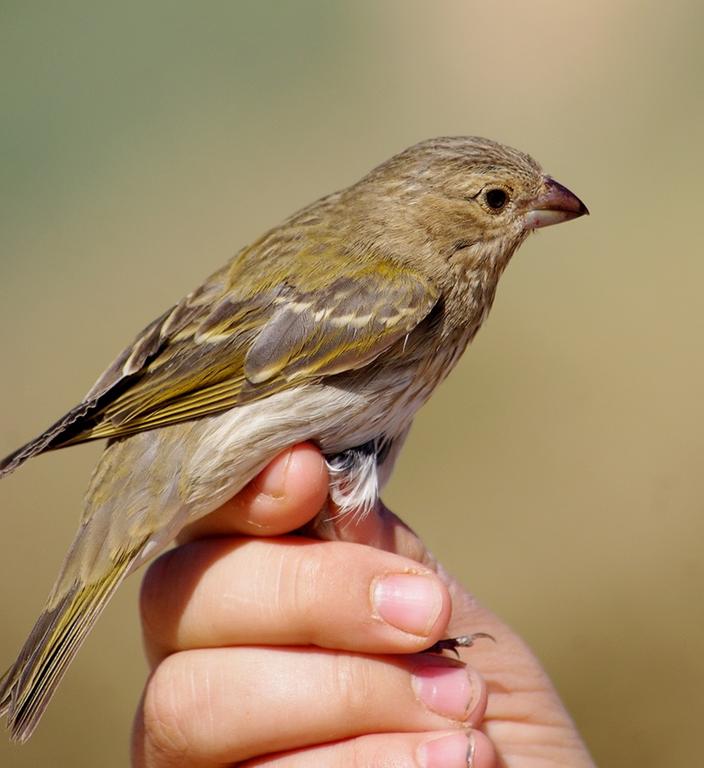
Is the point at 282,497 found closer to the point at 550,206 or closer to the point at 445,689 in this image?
the point at 445,689

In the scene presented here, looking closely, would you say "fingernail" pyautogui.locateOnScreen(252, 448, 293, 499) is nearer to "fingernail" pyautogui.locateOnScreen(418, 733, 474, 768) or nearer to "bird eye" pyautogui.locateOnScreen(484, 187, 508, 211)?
"fingernail" pyautogui.locateOnScreen(418, 733, 474, 768)

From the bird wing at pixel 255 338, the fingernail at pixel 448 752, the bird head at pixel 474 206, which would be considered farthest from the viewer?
the bird head at pixel 474 206

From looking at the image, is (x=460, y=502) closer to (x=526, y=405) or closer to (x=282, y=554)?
(x=526, y=405)

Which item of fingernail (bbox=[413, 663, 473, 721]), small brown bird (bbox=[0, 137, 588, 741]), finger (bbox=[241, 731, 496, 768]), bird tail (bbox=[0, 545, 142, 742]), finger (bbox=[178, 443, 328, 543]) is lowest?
finger (bbox=[241, 731, 496, 768])

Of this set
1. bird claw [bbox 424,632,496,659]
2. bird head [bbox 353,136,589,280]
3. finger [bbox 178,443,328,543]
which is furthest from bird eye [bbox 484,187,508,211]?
bird claw [bbox 424,632,496,659]

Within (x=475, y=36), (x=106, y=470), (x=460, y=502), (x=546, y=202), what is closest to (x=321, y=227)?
(x=546, y=202)

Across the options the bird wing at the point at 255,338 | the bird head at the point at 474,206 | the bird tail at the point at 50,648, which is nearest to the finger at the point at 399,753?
the bird tail at the point at 50,648

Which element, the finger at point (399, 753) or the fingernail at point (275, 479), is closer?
the finger at point (399, 753)

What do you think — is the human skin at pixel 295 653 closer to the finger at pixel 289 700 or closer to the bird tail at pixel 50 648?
the finger at pixel 289 700
